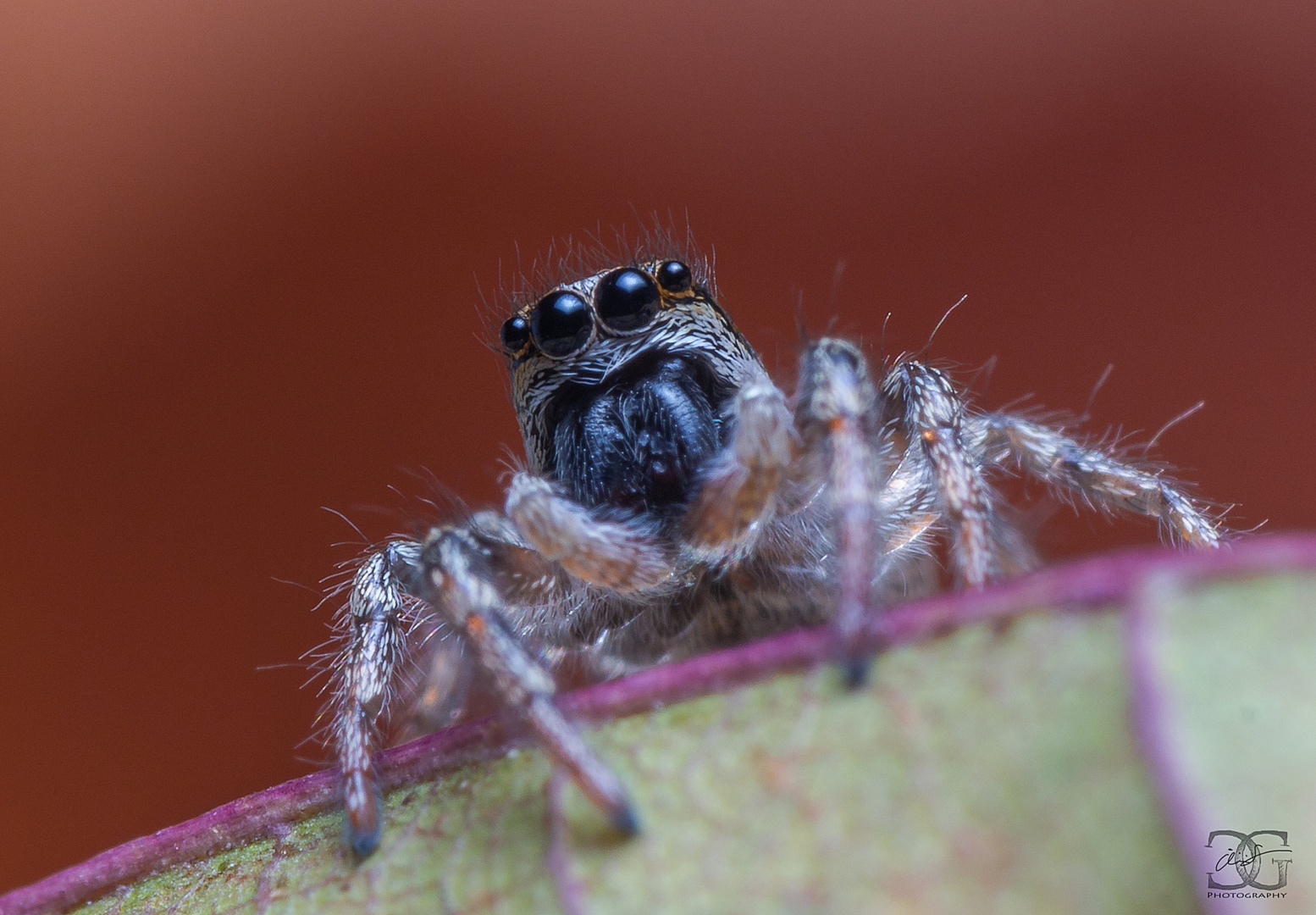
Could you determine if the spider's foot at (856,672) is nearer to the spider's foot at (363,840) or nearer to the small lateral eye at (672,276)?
the spider's foot at (363,840)

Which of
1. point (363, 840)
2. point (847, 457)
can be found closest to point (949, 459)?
point (847, 457)

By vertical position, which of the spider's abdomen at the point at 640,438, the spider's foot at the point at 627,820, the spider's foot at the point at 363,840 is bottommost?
the spider's foot at the point at 363,840

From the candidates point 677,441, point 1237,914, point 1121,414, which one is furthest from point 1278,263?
point 1237,914

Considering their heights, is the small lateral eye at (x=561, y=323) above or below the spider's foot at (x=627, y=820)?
above

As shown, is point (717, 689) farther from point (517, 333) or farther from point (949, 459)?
point (517, 333)

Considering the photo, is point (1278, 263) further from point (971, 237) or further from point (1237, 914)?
point (1237, 914)
